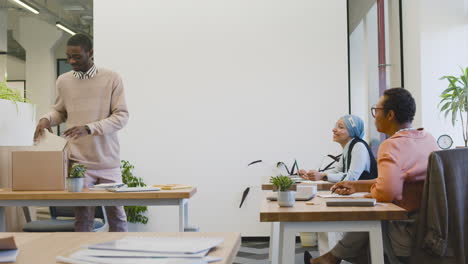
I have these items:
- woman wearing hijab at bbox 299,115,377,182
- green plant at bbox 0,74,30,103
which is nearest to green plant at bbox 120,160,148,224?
woman wearing hijab at bbox 299,115,377,182

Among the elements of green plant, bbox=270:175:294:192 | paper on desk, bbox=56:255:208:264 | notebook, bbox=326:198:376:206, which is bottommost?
notebook, bbox=326:198:376:206

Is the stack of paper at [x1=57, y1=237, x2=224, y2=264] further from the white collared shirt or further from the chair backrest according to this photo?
the white collared shirt

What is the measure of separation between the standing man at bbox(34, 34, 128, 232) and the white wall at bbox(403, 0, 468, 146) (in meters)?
3.06

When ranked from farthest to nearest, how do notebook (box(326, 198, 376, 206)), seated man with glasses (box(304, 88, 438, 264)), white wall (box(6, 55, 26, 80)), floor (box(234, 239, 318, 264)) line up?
1. white wall (box(6, 55, 26, 80))
2. floor (box(234, 239, 318, 264))
3. seated man with glasses (box(304, 88, 438, 264))
4. notebook (box(326, 198, 376, 206))

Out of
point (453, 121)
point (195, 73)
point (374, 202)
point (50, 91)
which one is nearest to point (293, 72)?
point (195, 73)

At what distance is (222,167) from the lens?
604 centimetres

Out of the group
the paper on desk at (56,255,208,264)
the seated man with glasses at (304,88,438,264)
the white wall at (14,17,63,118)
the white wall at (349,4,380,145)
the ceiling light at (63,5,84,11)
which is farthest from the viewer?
the white wall at (14,17,63,118)

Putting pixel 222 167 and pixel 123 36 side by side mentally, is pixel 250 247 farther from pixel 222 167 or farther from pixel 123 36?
pixel 123 36

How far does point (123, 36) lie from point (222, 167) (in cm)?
176

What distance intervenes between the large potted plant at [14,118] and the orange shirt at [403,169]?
6.81 feet

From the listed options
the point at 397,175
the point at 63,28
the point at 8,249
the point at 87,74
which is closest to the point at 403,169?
the point at 397,175

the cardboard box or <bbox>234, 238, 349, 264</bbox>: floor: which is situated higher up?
the cardboard box

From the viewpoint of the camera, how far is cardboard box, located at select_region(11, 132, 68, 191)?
128 inches

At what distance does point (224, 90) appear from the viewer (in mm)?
→ 6074
